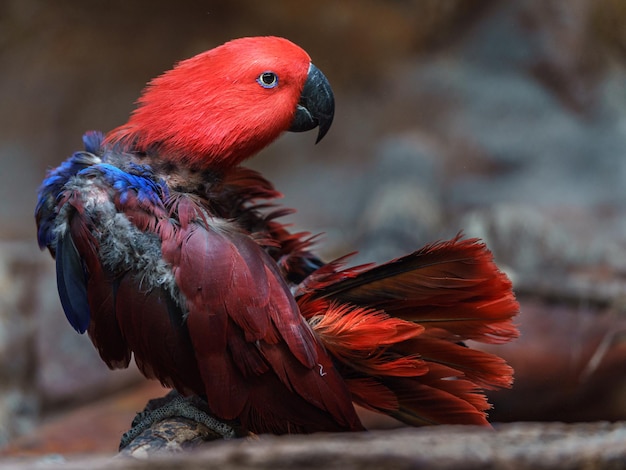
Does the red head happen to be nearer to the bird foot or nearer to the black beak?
the black beak

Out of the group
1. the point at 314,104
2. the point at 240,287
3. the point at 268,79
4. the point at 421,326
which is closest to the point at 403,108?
the point at 314,104

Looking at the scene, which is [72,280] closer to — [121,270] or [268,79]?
[121,270]

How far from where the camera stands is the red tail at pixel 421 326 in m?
1.49

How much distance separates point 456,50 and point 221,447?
3.76 meters

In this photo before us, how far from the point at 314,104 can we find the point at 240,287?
1.77 ft

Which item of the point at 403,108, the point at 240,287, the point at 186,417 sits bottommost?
the point at 186,417

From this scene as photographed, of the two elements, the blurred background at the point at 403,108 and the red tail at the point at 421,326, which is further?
the blurred background at the point at 403,108

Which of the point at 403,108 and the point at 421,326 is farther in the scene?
the point at 403,108

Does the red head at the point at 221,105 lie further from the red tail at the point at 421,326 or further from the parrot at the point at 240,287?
the red tail at the point at 421,326

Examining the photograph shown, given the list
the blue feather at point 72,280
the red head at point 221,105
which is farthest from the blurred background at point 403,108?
the blue feather at point 72,280

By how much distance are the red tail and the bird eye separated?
1.50ft

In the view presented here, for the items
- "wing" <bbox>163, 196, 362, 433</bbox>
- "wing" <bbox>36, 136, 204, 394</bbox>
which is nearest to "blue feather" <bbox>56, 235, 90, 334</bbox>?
"wing" <bbox>36, 136, 204, 394</bbox>

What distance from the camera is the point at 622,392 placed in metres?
2.72

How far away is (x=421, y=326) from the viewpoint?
151 cm
